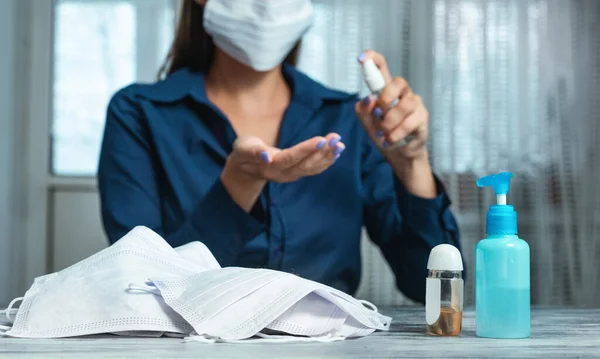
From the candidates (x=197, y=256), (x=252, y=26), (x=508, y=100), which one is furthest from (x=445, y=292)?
(x=508, y=100)

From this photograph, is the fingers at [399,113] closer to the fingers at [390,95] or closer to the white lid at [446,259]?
the fingers at [390,95]

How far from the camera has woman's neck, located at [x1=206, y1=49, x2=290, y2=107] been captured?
1306 mm

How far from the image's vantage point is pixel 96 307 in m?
0.61

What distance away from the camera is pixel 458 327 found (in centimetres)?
65

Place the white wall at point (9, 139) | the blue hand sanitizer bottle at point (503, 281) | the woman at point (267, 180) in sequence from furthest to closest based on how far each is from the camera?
the white wall at point (9, 139) → the woman at point (267, 180) → the blue hand sanitizer bottle at point (503, 281)

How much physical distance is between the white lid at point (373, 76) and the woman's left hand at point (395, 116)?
0.01 m

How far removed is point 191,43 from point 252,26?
14 cm

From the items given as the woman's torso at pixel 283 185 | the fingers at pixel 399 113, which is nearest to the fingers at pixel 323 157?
the fingers at pixel 399 113

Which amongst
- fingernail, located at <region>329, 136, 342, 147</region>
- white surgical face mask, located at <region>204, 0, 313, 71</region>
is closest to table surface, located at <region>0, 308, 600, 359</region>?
fingernail, located at <region>329, 136, 342, 147</region>

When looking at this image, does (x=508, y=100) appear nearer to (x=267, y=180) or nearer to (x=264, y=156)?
(x=267, y=180)

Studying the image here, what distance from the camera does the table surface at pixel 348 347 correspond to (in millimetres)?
521

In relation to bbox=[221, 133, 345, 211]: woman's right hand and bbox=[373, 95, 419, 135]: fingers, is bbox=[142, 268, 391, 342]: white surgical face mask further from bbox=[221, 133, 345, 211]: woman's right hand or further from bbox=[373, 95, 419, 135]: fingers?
bbox=[373, 95, 419, 135]: fingers

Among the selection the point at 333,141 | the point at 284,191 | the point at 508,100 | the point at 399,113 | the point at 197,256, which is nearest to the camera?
the point at 197,256

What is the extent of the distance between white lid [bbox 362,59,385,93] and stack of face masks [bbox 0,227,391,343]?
0.39 m
